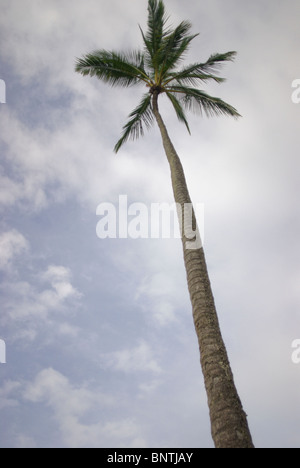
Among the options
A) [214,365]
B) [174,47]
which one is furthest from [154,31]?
[214,365]

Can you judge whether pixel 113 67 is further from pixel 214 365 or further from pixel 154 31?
pixel 214 365

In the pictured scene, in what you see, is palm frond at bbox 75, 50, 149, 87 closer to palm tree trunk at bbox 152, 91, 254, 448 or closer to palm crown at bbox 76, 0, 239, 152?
palm crown at bbox 76, 0, 239, 152

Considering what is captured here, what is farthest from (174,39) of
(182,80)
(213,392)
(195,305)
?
(213,392)

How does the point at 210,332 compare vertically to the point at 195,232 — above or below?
below

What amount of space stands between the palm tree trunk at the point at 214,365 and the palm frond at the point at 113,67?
739 centimetres

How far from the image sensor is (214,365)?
438 centimetres

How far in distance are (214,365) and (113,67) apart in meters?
10.5

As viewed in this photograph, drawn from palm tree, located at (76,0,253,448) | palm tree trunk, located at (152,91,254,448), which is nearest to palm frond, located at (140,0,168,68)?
palm tree, located at (76,0,253,448)

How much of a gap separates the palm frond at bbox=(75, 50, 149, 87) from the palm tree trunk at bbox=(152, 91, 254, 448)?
7.39 metres

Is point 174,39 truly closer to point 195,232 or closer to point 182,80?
point 182,80

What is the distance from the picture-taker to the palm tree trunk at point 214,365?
3717 mm

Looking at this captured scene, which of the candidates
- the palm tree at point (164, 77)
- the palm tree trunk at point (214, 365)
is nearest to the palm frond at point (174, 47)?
the palm tree at point (164, 77)
